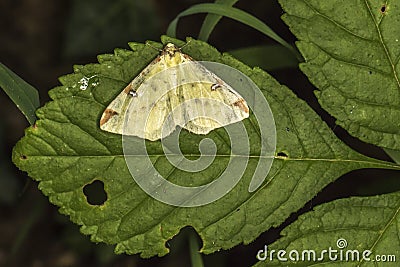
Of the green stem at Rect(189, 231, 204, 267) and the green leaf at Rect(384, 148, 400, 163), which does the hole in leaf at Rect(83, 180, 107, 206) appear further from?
the green leaf at Rect(384, 148, 400, 163)

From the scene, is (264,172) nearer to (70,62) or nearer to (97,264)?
(97,264)

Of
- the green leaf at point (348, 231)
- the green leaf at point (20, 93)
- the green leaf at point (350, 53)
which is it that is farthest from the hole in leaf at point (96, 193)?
the green leaf at point (350, 53)

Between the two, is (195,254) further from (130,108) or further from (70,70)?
(70,70)

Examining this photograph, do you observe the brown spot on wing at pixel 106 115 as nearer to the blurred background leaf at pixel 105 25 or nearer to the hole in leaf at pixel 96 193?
the hole in leaf at pixel 96 193

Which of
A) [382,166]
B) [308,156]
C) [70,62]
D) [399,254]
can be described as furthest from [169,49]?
[70,62]

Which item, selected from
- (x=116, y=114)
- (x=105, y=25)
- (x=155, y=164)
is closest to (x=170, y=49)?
(x=116, y=114)

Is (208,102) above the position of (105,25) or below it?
below
